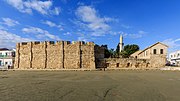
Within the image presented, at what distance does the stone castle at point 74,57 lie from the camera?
3834 centimetres

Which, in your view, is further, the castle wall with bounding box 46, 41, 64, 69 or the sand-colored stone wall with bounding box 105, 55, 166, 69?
the sand-colored stone wall with bounding box 105, 55, 166, 69

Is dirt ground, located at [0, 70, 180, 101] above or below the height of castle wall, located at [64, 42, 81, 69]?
below

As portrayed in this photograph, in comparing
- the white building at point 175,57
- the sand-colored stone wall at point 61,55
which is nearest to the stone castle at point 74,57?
the sand-colored stone wall at point 61,55

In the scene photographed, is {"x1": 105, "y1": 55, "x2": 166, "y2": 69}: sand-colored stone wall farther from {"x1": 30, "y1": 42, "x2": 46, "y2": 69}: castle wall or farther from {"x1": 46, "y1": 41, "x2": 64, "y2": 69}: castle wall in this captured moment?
{"x1": 30, "y1": 42, "x2": 46, "y2": 69}: castle wall

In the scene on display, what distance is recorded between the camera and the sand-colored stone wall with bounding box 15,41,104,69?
126 feet

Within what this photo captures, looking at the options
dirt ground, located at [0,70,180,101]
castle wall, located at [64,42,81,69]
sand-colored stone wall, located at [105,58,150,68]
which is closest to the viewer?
dirt ground, located at [0,70,180,101]

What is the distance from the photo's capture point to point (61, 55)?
3847 cm

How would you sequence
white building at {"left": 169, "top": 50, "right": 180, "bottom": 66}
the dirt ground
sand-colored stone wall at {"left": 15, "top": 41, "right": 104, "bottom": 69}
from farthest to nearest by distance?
white building at {"left": 169, "top": 50, "right": 180, "bottom": 66} → sand-colored stone wall at {"left": 15, "top": 41, "right": 104, "bottom": 69} → the dirt ground

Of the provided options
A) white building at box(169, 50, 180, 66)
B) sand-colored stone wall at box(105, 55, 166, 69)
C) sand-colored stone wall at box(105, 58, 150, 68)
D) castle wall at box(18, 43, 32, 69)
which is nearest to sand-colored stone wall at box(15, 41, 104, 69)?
castle wall at box(18, 43, 32, 69)

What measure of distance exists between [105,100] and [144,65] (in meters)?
34.2

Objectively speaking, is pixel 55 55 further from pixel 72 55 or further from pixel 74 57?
pixel 74 57

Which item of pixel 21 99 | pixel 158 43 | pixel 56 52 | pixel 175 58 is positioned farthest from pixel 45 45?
pixel 175 58

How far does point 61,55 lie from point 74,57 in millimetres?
2559

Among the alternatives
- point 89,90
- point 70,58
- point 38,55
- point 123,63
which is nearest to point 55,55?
point 70,58
